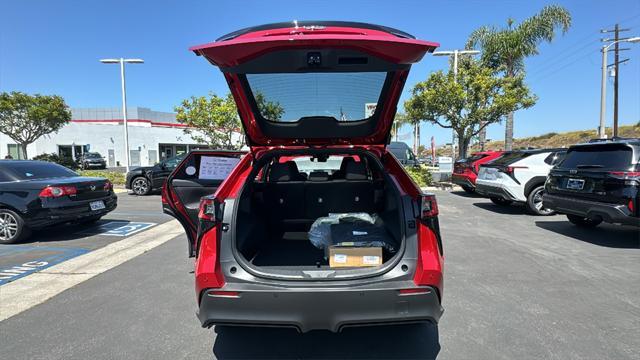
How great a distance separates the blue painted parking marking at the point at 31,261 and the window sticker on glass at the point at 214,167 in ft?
8.55

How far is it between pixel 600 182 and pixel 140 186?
42.9 ft

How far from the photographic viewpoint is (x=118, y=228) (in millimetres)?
7188

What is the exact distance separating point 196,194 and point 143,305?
1.26 metres

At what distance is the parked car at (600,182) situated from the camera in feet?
16.9

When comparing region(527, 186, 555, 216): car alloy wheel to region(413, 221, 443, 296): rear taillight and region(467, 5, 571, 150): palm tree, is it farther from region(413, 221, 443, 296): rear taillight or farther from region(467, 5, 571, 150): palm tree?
region(467, 5, 571, 150): palm tree

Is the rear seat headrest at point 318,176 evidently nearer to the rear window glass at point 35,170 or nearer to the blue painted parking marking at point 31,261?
the blue painted parking marking at point 31,261

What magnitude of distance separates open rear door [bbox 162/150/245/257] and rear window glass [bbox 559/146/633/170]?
18.0 feet

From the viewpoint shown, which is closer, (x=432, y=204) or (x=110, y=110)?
(x=432, y=204)

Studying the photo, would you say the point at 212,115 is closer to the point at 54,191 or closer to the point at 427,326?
the point at 54,191

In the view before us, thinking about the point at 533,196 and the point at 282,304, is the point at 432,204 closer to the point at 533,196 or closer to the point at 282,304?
the point at 282,304

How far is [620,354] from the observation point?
2.64 metres

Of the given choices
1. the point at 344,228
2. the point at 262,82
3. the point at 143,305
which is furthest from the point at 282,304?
the point at 143,305

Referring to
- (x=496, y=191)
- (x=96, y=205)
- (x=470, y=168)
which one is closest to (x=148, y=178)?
(x=96, y=205)

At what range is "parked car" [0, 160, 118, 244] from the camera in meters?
5.88
